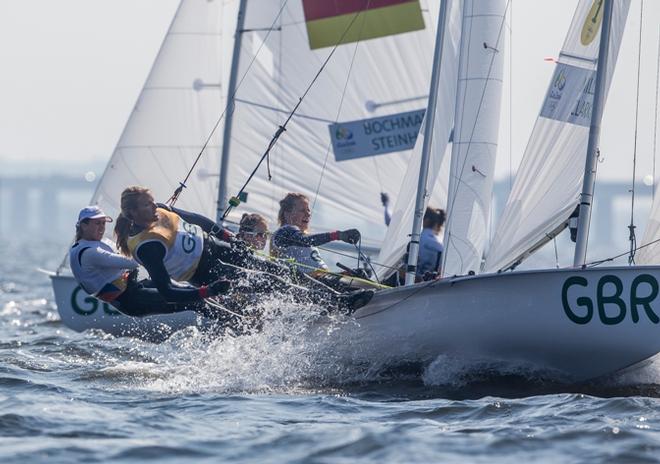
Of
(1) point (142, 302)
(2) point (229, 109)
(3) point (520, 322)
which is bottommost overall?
(3) point (520, 322)

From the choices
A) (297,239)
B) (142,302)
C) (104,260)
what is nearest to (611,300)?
(297,239)

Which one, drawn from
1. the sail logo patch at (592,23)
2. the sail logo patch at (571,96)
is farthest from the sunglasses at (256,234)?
the sail logo patch at (592,23)

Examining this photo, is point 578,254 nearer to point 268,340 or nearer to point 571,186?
point 571,186

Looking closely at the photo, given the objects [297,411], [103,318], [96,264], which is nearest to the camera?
[297,411]

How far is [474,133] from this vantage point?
871cm

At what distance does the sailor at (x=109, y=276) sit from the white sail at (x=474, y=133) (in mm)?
1878

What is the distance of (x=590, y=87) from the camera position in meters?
7.79

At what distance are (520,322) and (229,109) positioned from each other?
5.67 m

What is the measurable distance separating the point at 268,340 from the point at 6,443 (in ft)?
8.36

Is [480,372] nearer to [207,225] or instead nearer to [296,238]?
[296,238]

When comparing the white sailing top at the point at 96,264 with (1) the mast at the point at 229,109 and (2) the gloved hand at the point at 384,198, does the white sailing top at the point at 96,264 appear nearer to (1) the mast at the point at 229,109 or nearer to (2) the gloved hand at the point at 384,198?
(1) the mast at the point at 229,109

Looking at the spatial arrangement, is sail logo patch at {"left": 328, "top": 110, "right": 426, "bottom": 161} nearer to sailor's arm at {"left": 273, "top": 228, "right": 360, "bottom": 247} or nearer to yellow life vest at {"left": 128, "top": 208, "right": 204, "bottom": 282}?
sailor's arm at {"left": 273, "top": 228, "right": 360, "bottom": 247}

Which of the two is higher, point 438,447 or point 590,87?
point 590,87

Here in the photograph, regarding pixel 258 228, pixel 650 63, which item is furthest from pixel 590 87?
pixel 258 228
